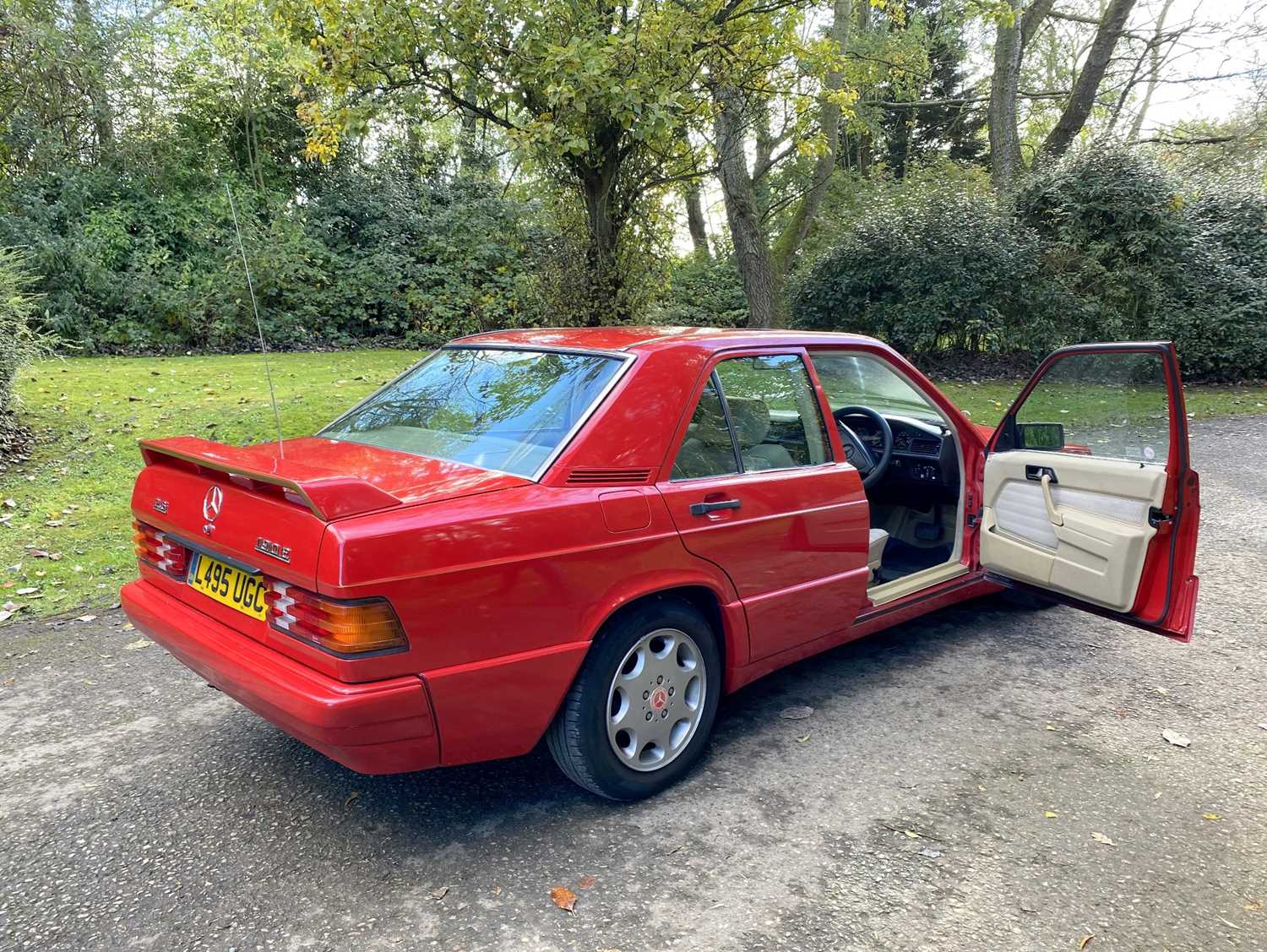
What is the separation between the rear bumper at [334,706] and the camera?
7.40 feet

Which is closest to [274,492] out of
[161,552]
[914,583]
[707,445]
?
[161,552]

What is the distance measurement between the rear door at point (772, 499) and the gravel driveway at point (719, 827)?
540 millimetres

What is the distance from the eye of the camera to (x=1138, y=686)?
3.86m

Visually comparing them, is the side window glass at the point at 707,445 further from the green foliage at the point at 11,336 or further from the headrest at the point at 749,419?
the green foliage at the point at 11,336

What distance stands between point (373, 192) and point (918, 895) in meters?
15.3

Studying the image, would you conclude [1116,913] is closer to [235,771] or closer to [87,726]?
[235,771]

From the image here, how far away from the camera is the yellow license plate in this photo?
258 cm

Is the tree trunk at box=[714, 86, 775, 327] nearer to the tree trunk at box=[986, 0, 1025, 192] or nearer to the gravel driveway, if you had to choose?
the tree trunk at box=[986, 0, 1025, 192]

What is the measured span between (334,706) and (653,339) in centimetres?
179

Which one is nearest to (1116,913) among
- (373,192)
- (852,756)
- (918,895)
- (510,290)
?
(918,895)

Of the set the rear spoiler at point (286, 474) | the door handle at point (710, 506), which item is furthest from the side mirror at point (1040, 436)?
the rear spoiler at point (286, 474)

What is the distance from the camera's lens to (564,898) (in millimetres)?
2436

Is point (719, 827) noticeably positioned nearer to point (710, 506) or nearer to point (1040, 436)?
point (710, 506)

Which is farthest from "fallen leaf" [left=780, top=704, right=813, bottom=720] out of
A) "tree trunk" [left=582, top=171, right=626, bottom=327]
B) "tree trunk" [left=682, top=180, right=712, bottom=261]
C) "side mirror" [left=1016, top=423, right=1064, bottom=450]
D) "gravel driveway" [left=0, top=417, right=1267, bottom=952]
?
"tree trunk" [left=682, top=180, right=712, bottom=261]
